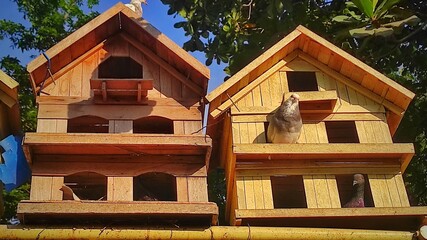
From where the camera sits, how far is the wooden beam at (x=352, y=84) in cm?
555

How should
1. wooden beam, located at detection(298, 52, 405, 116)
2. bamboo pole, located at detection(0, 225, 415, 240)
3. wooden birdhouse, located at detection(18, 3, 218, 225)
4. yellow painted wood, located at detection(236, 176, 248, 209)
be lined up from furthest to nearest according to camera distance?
wooden beam, located at detection(298, 52, 405, 116), yellow painted wood, located at detection(236, 176, 248, 209), wooden birdhouse, located at detection(18, 3, 218, 225), bamboo pole, located at detection(0, 225, 415, 240)

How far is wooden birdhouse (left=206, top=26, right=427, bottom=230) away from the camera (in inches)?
189

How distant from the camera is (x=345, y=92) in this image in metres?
5.63

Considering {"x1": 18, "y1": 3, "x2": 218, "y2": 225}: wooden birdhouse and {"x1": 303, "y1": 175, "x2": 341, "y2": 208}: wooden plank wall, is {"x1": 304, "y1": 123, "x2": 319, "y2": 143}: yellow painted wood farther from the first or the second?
{"x1": 18, "y1": 3, "x2": 218, "y2": 225}: wooden birdhouse

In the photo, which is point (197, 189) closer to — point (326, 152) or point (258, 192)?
point (258, 192)

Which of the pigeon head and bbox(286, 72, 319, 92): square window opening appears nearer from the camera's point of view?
the pigeon head

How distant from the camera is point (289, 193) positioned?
20.8 feet

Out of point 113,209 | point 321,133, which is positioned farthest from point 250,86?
point 113,209

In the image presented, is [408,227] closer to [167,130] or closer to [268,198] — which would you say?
[268,198]

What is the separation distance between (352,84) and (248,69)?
109 centimetres

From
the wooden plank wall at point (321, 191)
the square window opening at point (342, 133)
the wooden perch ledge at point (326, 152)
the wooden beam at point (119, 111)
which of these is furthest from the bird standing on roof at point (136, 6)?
the wooden plank wall at point (321, 191)

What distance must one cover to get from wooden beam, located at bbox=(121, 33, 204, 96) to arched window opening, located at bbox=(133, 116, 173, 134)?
15.7 inches

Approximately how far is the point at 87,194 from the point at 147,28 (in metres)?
1.81

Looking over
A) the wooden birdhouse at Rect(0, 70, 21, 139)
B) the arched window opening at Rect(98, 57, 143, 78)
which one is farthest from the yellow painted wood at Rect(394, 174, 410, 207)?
the wooden birdhouse at Rect(0, 70, 21, 139)
